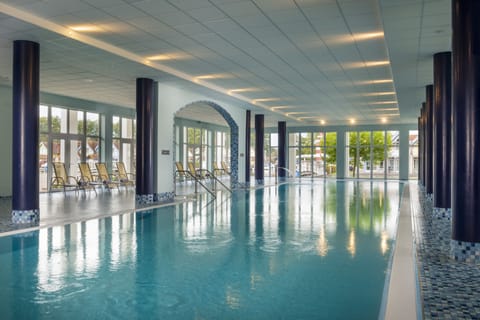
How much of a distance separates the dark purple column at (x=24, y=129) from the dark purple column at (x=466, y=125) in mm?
6617

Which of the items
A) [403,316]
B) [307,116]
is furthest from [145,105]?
[307,116]

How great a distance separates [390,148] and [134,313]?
78.8ft

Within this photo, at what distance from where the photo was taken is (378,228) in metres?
7.04

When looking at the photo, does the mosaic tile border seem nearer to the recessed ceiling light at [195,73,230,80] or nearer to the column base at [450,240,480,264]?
the column base at [450,240,480,264]

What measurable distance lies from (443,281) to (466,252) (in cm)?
105

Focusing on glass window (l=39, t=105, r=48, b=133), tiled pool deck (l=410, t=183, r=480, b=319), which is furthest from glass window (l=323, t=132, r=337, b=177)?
tiled pool deck (l=410, t=183, r=480, b=319)

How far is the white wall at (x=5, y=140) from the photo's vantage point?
1250 centimetres

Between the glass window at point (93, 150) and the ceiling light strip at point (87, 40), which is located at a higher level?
the ceiling light strip at point (87, 40)

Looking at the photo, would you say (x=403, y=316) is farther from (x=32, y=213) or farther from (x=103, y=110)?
(x=103, y=110)

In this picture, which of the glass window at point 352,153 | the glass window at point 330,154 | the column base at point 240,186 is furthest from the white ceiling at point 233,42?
the glass window at point 330,154

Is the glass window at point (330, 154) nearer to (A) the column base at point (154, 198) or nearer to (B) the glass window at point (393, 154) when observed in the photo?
(B) the glass window at point (393, 154)

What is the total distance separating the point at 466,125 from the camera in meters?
4.69

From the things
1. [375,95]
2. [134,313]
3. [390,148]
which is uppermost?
[375,95]

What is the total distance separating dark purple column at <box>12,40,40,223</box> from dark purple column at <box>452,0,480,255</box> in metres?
6.62
